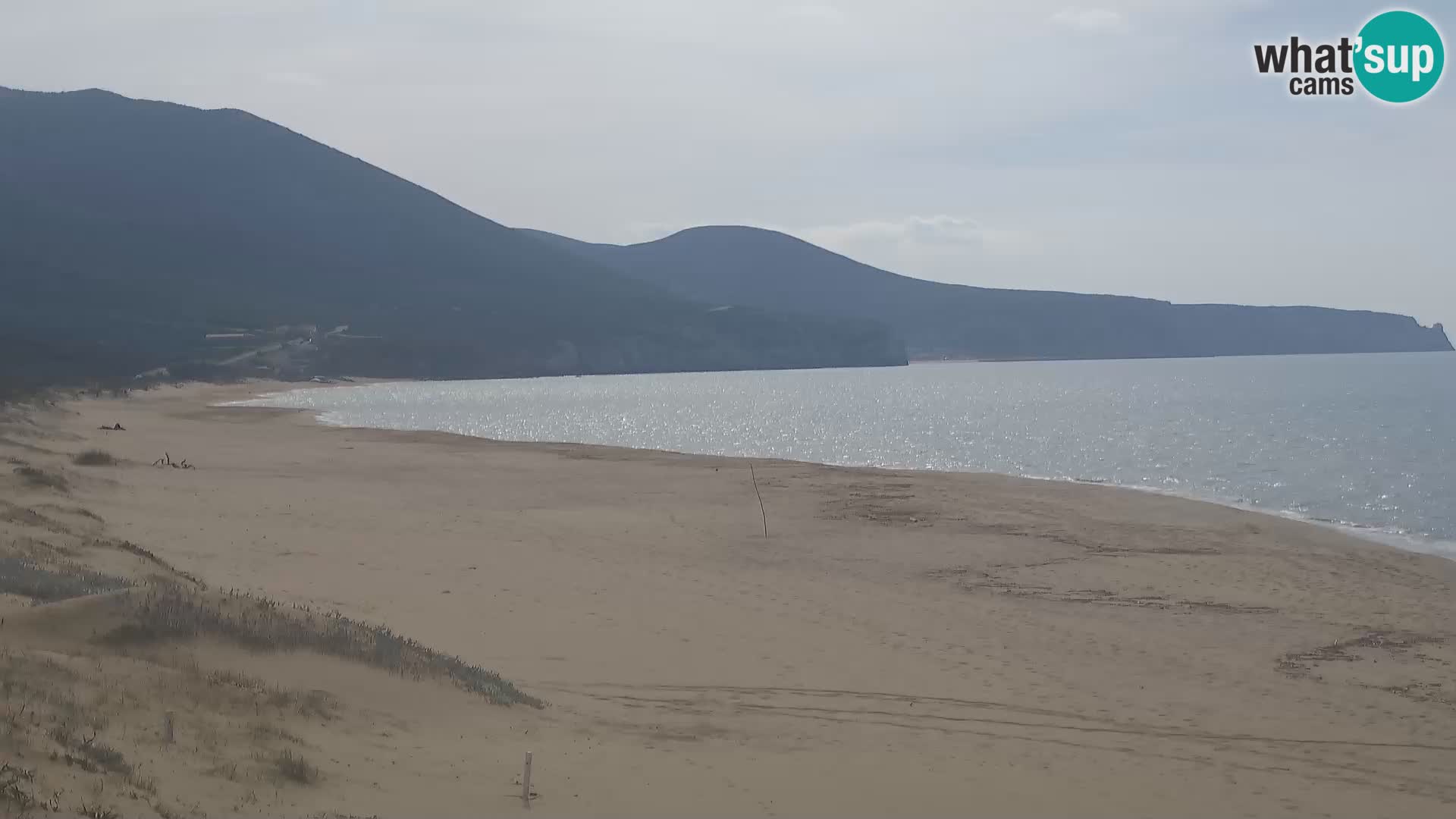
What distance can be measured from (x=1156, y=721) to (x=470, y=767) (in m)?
7.81

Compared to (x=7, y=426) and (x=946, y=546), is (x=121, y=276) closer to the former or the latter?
(x=7, y=426)

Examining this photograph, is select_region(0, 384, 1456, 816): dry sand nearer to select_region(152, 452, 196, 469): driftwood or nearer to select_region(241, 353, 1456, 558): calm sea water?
select_region(152, 452, 196, 469): driftwood

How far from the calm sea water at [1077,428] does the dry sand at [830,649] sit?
9.40 m

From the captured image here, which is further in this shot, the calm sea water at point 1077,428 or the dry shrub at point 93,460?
→ the calm sea water at point 1077,428

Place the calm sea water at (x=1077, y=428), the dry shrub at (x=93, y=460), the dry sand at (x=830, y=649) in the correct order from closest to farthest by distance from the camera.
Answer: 1. the dry sand at (x=830, y=649)
2. the dry shrub at (x=93, y=460)
3. the calm sea water at (x=1077, y=428)

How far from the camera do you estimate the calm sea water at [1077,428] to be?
3753cm

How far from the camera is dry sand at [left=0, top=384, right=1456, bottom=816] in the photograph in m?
8.98

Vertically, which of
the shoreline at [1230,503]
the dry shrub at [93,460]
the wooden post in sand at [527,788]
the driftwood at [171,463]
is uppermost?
the dry shrub at [93,460]

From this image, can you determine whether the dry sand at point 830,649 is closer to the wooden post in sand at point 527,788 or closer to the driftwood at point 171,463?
the wooden post in sand at point 527,788

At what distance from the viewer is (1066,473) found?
4272 cm

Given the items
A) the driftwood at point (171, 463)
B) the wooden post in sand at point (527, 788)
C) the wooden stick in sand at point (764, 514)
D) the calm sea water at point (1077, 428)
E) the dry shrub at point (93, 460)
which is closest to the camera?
the wooden post in sand at point (527, 788)

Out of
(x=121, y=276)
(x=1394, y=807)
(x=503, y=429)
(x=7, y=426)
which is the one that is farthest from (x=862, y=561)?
(x=121, y=276)

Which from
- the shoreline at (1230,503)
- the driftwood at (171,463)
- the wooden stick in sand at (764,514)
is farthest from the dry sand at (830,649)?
the driftwood at (171,463)

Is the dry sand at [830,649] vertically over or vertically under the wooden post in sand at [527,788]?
under
